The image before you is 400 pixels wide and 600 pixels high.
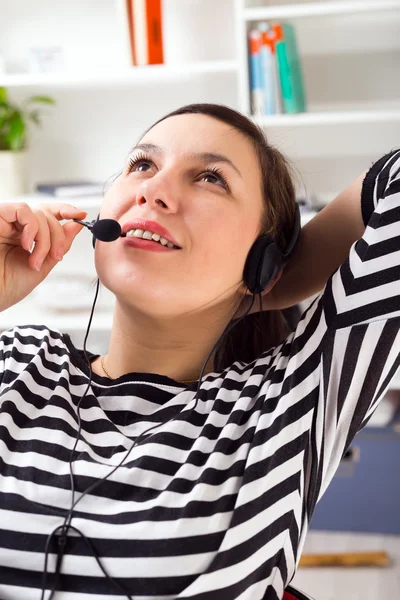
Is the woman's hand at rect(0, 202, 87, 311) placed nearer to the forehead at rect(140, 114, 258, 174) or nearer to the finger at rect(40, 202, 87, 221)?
the finger at rect(40, 202, 87, 221)

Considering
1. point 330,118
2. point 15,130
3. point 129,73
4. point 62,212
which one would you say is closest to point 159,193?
point 62,212

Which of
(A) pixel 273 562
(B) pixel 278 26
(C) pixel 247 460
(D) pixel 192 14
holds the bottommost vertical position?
(A) pixel 273 562

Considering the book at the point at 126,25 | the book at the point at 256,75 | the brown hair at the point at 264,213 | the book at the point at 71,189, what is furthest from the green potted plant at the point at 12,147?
the brown hair at the point at 264,213

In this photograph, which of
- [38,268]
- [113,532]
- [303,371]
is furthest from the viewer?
[38,268]

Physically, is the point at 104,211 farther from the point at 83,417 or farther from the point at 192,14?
the point at 192,14

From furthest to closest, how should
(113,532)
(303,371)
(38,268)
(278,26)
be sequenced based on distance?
(278,26) < (38,268) < (303,371) < (113,532)

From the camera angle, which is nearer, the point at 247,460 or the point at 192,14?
the point at 247,460

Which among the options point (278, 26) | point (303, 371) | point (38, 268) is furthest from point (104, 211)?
point (278, 26)

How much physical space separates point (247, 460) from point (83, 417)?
0.25 meters

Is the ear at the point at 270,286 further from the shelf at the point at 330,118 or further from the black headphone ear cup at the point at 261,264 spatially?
the shelf at the point at 330,118

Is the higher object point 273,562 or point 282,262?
point 282,262

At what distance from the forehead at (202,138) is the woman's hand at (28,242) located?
0.58 ft

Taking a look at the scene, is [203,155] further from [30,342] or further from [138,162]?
[30,342]

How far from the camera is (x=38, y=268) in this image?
112 cm
